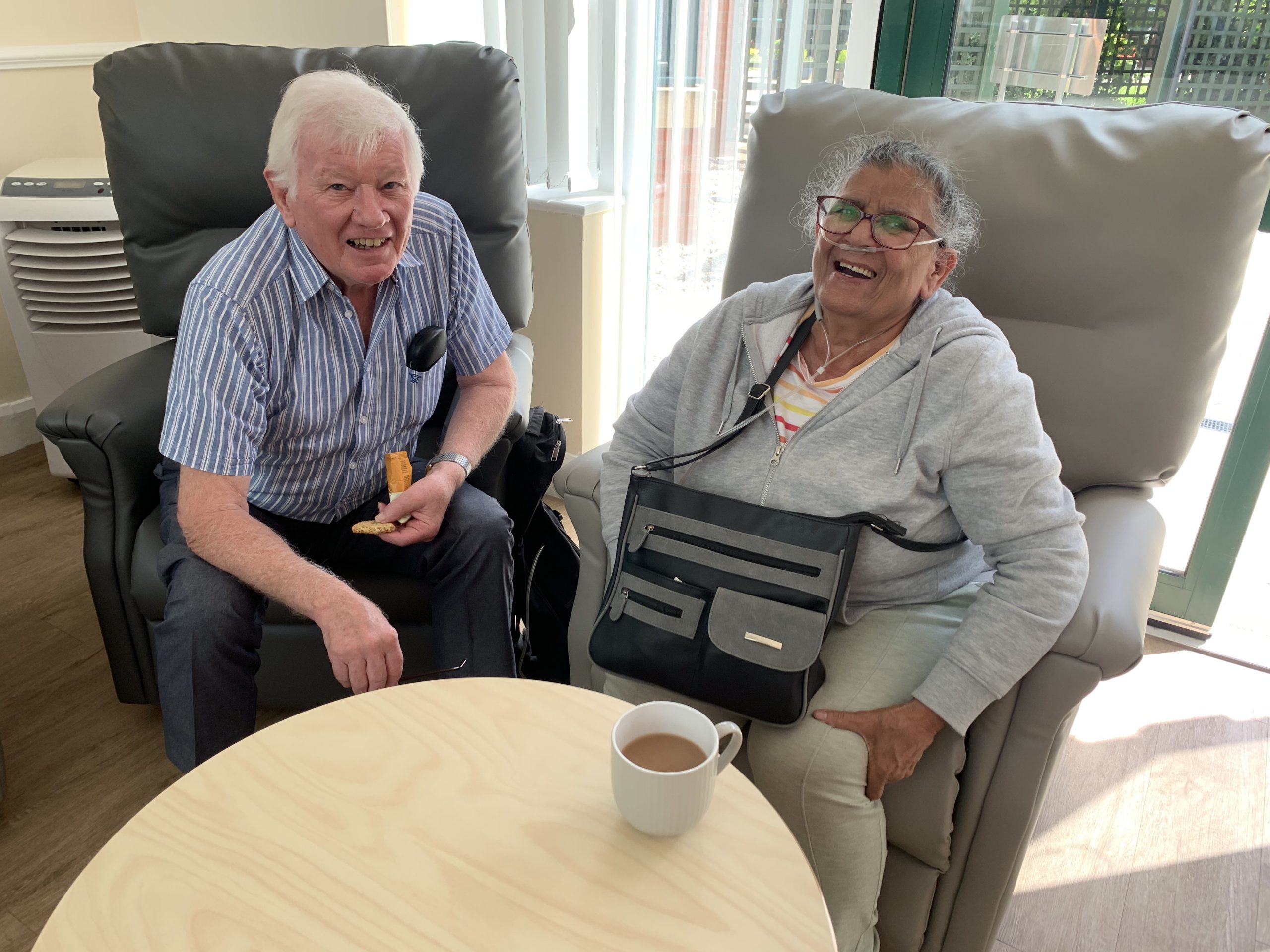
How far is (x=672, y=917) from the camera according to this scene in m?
0.80

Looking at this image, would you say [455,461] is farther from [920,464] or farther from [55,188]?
[55,188]

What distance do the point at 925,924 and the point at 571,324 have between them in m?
1.63

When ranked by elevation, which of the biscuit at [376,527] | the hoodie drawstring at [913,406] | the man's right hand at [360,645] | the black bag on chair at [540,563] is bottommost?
the black bag on chair at [540,563]

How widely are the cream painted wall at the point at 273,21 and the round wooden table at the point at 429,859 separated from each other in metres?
2.10

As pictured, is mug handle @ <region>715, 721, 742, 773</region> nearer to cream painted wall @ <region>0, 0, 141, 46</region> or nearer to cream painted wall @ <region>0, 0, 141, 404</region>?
cream painted wall @ <region>0, 0, 141, 404</region>

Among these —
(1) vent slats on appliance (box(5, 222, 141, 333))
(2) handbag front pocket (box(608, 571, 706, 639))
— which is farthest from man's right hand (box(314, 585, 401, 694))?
(1) vent slats on appliance (box(5, 222, 141, 333))

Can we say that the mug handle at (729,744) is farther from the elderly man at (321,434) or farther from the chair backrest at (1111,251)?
the chair backrest at (1111,251)

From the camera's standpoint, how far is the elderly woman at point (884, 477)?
3.74 ft

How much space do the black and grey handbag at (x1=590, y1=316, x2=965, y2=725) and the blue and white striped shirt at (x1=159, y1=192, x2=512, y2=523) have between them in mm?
498

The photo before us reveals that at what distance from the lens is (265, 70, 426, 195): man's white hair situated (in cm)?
132

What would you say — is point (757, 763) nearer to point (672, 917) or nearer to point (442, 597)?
point (672, 917)

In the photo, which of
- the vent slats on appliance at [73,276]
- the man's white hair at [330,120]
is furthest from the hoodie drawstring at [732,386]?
the vent slats on appliance at [73,276]

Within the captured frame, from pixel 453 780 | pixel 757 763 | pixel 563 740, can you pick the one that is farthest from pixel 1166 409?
pixel 453 780

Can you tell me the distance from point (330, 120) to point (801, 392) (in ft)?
2.52
